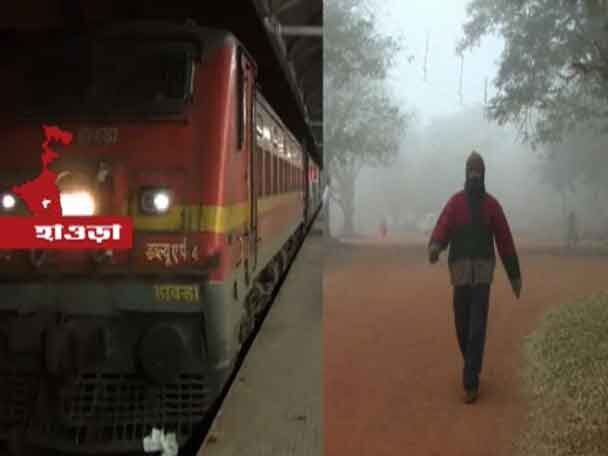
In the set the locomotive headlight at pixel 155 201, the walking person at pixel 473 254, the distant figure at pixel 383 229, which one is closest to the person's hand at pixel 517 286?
the walking person at pixel 473 254

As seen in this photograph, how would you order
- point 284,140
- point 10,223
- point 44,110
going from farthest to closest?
point 284,140, point 44,110, point 10,223

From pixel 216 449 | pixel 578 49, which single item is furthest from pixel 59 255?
pixel 578 49

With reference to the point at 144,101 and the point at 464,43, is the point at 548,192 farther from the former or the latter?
the point at 144,101

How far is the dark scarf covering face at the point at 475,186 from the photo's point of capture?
1387 mm

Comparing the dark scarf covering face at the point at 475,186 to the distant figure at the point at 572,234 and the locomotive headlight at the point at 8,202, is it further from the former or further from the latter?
the locomotive headlight at the point at 8,202

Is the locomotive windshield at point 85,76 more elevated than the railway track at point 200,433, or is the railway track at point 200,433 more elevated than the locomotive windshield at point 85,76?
the locomotive windshield at point 85,76

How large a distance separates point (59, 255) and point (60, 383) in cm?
46

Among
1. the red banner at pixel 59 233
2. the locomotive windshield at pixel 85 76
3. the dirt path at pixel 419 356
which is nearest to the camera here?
the dirt path at pixel 419 356

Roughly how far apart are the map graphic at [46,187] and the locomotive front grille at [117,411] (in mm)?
666

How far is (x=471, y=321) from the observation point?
142cm

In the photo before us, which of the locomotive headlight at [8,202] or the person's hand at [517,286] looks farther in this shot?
the locomotive headlight at [8,202]

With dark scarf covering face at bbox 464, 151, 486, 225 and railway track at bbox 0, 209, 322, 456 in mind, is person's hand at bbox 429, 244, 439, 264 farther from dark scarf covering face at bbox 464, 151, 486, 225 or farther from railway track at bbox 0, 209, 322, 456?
railway track at bbox 0, 209, 322, 456

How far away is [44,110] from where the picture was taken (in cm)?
211

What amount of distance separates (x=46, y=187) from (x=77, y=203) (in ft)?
0.36
